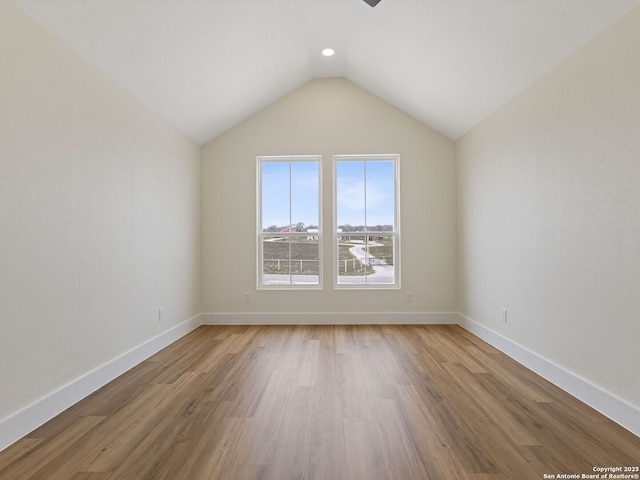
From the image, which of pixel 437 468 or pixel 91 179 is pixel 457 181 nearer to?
pixel 437 468

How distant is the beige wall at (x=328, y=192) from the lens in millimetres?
4715

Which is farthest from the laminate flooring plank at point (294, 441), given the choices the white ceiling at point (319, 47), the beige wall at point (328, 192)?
the white ceiling at point (319, 47)

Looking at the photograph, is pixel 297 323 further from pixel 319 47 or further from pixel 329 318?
pixel 319 47

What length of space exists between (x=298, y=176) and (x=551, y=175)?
9.98 feet

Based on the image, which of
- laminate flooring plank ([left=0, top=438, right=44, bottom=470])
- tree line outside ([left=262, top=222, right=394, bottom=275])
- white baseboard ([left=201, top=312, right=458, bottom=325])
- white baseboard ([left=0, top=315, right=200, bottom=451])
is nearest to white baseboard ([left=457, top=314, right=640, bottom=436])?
white baseboard ([left=201, top=312, right=458, bottom=325])

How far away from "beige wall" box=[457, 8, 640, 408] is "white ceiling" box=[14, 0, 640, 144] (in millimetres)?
257

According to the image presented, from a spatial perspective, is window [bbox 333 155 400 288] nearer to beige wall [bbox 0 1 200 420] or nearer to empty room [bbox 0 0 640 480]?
empty room [bbox 0 0 640 480]

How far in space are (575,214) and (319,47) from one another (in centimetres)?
313

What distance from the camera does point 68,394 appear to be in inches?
90.2

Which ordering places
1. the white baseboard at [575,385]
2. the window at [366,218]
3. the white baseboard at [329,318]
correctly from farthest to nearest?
the window at [366,218], the white baseboard at [329,318], the white baseboard at [575,385]

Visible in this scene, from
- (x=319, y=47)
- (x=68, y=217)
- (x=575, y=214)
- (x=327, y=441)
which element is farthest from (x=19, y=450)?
(x=319, y=47)

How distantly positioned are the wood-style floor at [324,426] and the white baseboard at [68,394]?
0.06 metres

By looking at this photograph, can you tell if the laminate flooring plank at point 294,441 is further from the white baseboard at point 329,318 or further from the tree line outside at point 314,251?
the tree line outside at point 314,251

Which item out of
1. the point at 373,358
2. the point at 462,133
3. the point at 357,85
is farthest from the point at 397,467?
the point at 357,85
